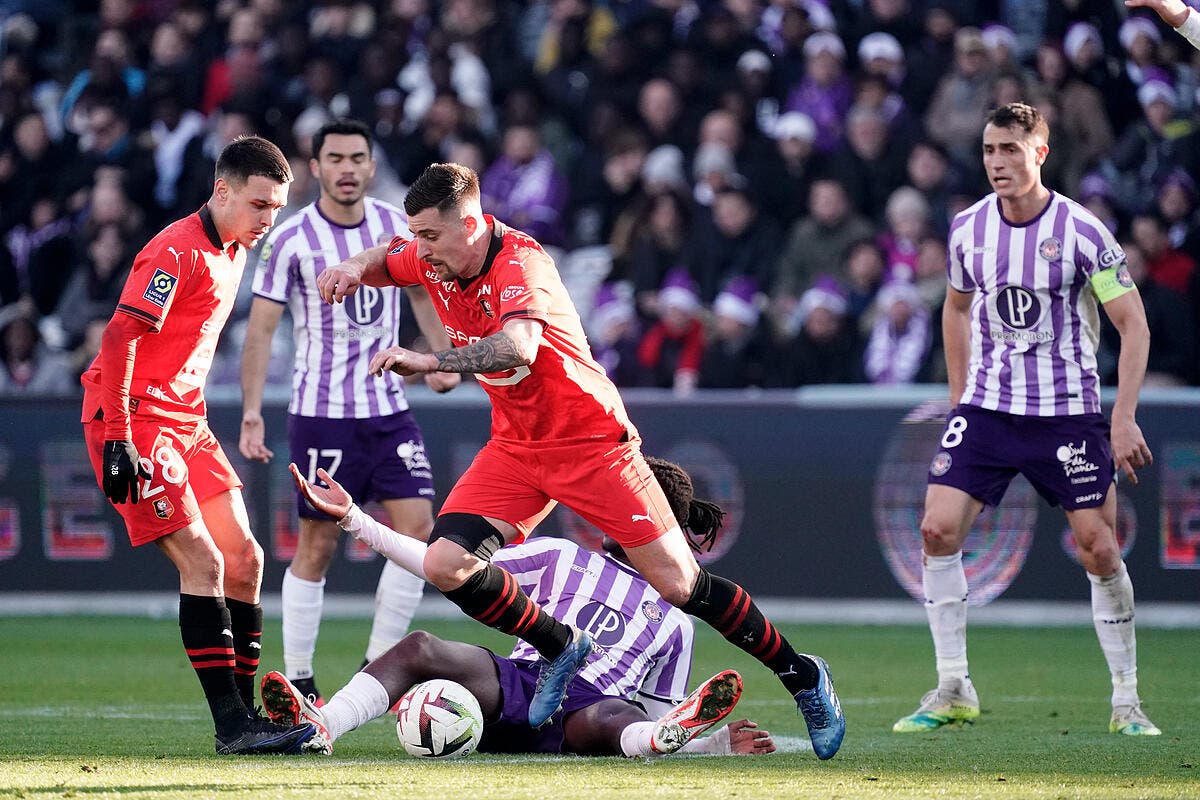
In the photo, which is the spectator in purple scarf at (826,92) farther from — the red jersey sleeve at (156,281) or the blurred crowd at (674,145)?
the red jersey sleeve at (156,281)

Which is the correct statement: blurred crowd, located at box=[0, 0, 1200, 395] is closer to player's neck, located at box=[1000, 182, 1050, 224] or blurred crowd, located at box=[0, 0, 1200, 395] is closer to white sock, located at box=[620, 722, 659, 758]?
player's neck, located at box=[1000, 182, 1050, 224]

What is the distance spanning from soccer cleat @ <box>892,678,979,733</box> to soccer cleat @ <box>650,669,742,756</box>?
144 cm

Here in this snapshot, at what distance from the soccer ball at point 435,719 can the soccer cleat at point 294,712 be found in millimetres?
278

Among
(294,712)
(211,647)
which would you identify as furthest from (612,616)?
(211,647)

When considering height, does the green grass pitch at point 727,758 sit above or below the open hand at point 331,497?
below

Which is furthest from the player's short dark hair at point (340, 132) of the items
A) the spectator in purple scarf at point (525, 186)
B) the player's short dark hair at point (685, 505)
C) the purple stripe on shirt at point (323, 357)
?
the spectator in purple scarf at point (525, 186)

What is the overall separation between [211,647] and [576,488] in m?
1.42

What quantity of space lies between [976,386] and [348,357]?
2805 millimetres

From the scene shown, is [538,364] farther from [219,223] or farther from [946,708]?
[946,708]

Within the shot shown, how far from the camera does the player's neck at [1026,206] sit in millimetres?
6789

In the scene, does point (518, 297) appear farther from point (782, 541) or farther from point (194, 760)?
point (782, 541)

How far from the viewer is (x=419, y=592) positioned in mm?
7621

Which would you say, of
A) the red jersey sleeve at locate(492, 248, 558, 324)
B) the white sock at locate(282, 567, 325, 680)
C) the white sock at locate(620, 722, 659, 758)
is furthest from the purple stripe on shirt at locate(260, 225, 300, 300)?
the white sock at locate(620, 722, 659, 758)

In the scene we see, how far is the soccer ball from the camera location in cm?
556
